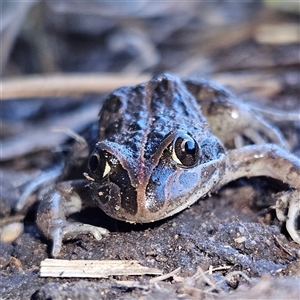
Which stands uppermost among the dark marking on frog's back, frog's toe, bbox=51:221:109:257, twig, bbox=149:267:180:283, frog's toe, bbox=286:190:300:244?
the dark marking on frog's back

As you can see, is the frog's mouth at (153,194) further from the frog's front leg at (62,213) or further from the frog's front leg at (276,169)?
the frog's front leg at (276,169)

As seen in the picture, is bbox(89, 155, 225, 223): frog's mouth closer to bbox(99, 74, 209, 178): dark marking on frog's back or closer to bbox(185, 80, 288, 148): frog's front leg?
bbox(99, 74, 209, 178): dark marking on frog's back

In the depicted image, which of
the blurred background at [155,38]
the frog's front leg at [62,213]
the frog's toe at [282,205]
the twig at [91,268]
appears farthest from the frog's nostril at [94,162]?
the blurred background at [155,38]

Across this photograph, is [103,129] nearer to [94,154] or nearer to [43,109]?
[94,154]

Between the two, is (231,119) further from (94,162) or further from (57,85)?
(57,85)

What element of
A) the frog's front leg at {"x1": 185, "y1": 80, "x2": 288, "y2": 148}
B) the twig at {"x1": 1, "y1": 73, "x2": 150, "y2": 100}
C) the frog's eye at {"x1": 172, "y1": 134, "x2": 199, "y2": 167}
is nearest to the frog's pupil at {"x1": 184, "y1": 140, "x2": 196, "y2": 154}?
the frog's eye at {"x1": 172, "y1": 134, "x2": 199, "y2": 167}

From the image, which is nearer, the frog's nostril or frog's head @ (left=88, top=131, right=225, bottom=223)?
frog's head @ (left=88, top=131, right=225, bottom=223)

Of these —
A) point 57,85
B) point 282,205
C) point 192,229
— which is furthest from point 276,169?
point 57,85
